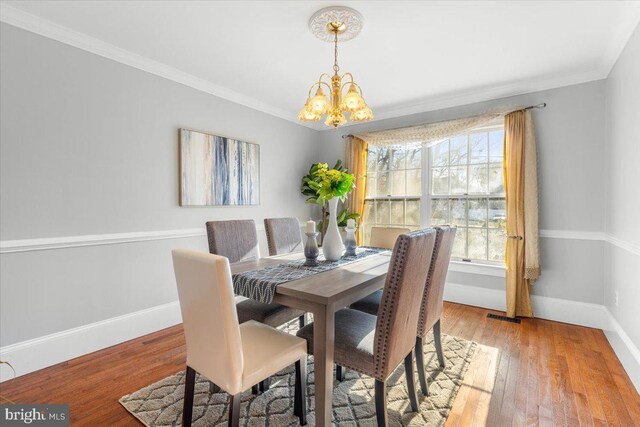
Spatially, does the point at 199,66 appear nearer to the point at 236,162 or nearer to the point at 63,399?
the point at 236,162

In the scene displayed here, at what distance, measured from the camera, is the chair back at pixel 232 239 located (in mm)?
2375

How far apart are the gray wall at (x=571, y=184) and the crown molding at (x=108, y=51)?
318 centimetres

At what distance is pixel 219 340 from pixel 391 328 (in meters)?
0.77

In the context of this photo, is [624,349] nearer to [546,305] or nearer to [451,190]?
[546,305]

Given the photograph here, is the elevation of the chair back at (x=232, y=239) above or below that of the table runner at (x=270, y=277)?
above

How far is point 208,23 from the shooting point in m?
2.21

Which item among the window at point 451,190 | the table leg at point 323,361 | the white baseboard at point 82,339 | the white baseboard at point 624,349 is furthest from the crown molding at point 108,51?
the white baseboard at point 624,349

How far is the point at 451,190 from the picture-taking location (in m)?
3.82

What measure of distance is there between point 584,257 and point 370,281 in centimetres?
263

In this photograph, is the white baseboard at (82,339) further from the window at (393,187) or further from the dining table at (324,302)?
the window at (393,187)

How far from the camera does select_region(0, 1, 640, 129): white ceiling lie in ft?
6.72

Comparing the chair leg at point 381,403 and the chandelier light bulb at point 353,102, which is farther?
the chandelier light bulb at point 353,102

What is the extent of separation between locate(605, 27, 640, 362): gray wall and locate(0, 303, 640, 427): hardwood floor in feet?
0.99

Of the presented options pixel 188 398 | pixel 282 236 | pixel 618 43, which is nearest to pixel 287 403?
pixel 188 398
